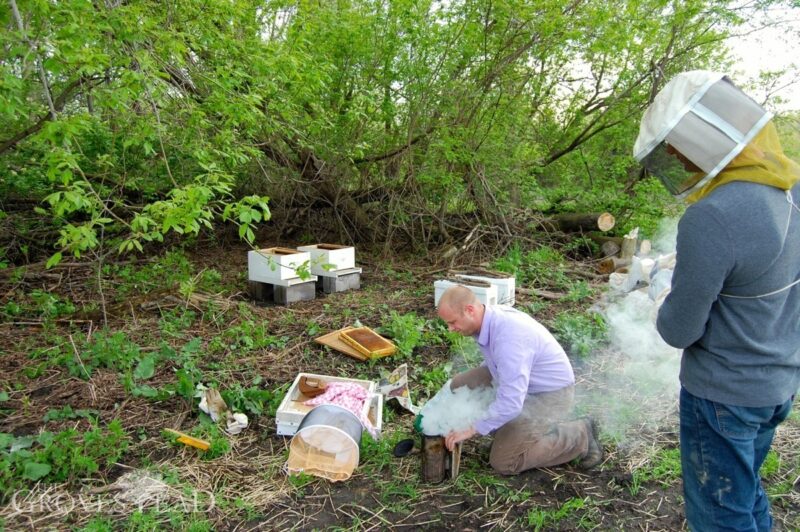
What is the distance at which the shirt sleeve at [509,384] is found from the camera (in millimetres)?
2455

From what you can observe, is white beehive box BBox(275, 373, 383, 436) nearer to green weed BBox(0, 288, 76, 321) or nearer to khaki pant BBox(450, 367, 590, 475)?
khaki pant BBox(450, 367, 590, 475)

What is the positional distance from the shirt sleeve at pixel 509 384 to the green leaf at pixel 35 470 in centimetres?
219

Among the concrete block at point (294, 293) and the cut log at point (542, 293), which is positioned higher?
the concrete block at point (294, 293)

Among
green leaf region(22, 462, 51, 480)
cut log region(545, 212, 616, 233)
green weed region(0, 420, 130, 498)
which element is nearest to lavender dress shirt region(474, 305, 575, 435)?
green weed region(0, 420, 130, 498)

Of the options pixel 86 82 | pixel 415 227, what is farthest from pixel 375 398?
pixel 415 227

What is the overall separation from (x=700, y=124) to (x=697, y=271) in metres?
0.44

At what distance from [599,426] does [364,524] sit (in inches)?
64.1

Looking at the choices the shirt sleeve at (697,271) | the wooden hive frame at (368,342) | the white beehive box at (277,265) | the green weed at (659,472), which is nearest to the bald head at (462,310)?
the shirt sleeve at (697,271)

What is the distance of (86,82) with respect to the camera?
372 cm

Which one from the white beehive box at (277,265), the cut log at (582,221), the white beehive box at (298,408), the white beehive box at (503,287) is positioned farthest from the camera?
the cut log at (582,221)

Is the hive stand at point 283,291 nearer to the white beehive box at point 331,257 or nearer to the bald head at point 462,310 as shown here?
the white beehive box at point 331,257

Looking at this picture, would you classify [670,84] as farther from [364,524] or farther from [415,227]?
[415,227]

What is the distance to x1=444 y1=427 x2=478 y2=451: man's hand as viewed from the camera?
2.49 metres

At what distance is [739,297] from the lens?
154cm
